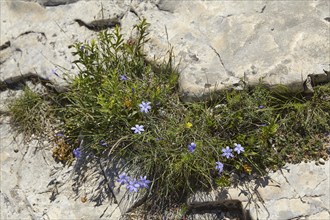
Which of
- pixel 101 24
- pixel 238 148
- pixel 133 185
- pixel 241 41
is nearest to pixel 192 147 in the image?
pixel 238 148

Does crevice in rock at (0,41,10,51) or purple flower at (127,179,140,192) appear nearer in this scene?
purple flower at (127,179,140,192)

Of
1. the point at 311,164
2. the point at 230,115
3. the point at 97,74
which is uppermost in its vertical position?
the point at 97,74

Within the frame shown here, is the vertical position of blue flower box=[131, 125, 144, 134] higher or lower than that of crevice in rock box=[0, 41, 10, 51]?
lower

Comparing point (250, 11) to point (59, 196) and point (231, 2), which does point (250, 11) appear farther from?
point (59, 196)

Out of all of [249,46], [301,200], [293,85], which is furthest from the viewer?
[249,46]

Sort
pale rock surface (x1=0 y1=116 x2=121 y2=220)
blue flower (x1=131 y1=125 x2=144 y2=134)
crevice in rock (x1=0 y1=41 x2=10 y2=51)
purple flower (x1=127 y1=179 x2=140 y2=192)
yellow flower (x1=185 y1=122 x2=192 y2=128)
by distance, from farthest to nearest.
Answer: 1. crevice in rock (x1=0 y1=41 x2=10 y2=51)
2. pale rock surface (x1=0 y1=116 x2=121 y2=220)
3. yellow flower (x1=185 y1=122 x2=192 y2=128)
4. blue flower (x1=131 y1=125 x2=144 y2=134)
5. purple flower (x1=127 y1=179 x2=140 y2=192)

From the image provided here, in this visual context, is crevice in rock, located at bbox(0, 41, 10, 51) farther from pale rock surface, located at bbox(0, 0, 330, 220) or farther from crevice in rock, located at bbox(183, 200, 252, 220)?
crevice in rock, located at bbox(183, 200, 252, 220)

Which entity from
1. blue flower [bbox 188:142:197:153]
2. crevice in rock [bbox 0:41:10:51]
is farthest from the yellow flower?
crevice in rock [bbox 0:41:10:51]

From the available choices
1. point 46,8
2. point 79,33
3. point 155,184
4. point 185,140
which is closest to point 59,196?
point 155,184
